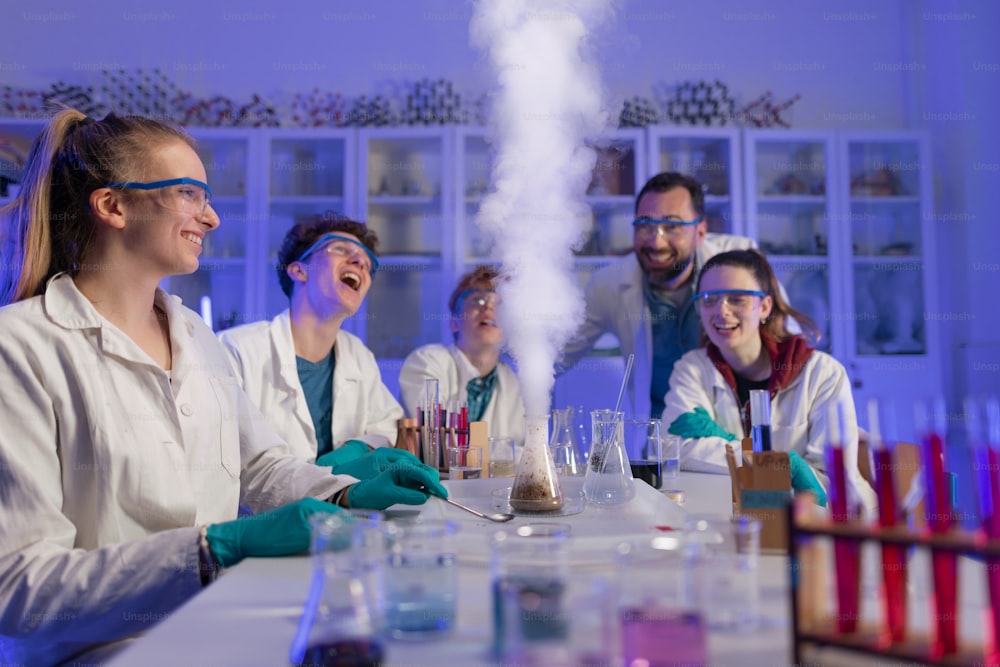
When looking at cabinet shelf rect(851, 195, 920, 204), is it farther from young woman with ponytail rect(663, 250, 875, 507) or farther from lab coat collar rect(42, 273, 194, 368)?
lab coat collar rect(42, 273, 194, 368)

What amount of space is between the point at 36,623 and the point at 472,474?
1.10 m

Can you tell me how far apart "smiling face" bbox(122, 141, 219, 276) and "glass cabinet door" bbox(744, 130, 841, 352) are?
11.9 ft

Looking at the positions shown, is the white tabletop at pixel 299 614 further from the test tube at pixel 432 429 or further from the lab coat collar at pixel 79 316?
the test tube at pixel 432 429

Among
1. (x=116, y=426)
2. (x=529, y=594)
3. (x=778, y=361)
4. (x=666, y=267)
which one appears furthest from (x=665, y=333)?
(x=529, y=594)

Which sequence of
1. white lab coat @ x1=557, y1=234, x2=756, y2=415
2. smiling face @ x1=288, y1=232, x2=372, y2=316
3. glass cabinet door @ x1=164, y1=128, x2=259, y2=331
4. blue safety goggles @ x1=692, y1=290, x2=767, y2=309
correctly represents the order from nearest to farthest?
blue safety goggles @ x1=692, y1=290, x2=767, y2=309, smiling face @ x1=288, y1=232, x2=372, y2=316, white lab coat @ x1=557, y1=234, x2=756, y2=415, glass cabinet door @ x1=164, y1=128, x2=259, y2=331

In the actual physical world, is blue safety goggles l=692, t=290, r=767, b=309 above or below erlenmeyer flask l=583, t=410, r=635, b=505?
above

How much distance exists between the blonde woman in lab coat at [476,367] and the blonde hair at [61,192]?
1.92 metres

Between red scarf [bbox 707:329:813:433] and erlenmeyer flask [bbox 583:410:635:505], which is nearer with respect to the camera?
erlenmeyer flask [bbox 583:410:635:505]

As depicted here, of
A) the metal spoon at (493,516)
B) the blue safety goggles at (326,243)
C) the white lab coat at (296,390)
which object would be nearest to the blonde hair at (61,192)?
the metal spoon at (493,516)

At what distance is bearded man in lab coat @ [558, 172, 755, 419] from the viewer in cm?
345

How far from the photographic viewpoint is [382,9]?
5.20 meters

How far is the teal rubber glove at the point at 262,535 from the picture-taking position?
3.97ft

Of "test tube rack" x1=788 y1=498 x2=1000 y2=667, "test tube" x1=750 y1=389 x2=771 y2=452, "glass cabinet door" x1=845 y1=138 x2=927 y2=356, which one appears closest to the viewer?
"test tube rack" x1=788 y1=498 x2=1000 y2=667

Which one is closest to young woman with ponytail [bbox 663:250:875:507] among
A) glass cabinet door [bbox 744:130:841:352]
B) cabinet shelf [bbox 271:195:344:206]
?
glass cabinet door [bbox 744:130:841:352]
